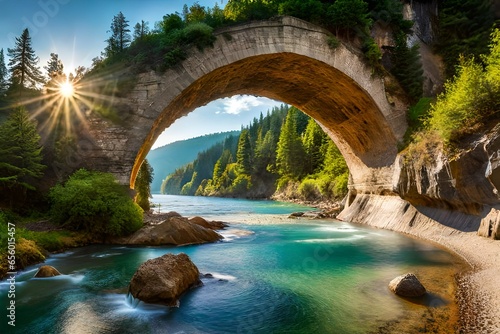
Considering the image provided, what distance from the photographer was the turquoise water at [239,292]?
5904 millimetres

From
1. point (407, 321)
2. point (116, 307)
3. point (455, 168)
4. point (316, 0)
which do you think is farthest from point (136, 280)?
point (316, 0)

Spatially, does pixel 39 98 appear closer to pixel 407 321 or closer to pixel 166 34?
pixel 166 34

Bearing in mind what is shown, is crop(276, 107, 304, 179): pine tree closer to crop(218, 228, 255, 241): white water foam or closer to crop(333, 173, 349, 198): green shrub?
crop(333, 173, 349, 198): green shrub

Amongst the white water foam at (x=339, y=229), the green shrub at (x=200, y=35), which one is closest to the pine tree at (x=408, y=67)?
the white water foam at (x=339, y=229)

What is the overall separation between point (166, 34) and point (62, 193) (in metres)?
9.41

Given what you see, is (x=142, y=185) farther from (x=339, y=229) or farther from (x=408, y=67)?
(x=408, y=67)

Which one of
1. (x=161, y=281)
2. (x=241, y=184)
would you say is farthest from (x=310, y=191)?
(x=161, y=281)

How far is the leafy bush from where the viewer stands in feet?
40.7

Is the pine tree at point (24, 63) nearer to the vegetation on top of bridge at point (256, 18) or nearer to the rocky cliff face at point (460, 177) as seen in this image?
the vegetation on top of bridge at point (256, 18)

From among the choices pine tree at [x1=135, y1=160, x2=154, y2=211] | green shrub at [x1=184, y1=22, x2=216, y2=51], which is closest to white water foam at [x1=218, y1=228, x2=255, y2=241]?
green shrub at [x1=184, y1=22, x2=216, y2=51]

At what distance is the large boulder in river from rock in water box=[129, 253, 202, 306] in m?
6.09

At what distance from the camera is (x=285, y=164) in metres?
67.2

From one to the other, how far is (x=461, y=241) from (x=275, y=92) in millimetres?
14726

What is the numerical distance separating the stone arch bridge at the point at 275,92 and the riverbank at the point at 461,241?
1.43 m
